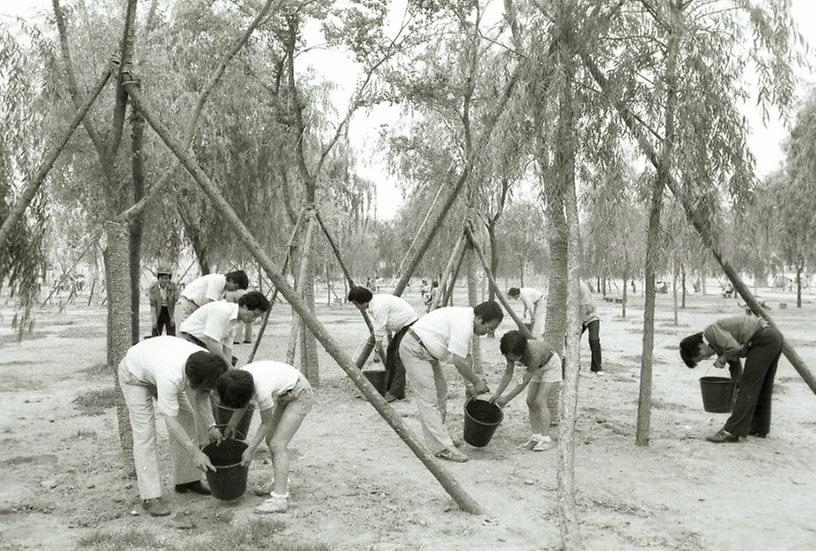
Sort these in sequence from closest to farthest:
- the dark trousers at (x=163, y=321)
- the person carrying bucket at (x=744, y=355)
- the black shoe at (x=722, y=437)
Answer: the person carrying bucket at (x=744, y=355) < the black shoe at (x=722, y=437) < the dark trousers at (x=163, y=321)

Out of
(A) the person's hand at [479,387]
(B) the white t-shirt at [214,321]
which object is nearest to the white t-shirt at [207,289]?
(B) the white t-shirt at [214,321]

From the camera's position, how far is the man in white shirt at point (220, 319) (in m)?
6.26

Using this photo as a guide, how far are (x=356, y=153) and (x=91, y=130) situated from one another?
15.2 m

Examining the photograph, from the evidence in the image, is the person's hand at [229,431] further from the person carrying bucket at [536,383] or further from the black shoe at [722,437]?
the black shoe at [722,437]

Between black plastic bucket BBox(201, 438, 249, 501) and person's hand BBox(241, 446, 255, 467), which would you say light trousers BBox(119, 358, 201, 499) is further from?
person's hand BBox(241, 446, 255, 467)

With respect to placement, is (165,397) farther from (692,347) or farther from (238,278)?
(692,347)

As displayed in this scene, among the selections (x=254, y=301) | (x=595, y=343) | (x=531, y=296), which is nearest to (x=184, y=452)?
(x=254, y=301)

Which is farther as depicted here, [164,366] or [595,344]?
[595,344]

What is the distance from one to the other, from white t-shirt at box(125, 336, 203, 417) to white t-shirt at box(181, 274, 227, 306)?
4.00 metres

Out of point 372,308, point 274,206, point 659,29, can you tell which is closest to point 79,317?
point 274,206

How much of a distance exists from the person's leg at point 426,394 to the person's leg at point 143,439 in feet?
7.78

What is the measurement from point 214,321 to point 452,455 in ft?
8.12

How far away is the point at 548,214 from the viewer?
23.1 ft

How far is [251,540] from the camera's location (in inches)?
182
